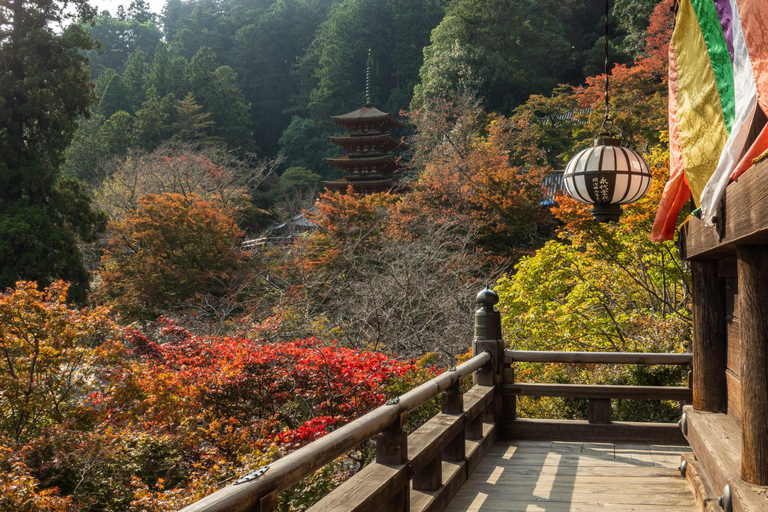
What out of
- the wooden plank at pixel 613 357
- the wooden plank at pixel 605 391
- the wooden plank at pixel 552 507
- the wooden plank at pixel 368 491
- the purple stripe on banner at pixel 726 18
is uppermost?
the purple stripe on banner at pixel 726 18

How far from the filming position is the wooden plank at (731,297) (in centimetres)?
259

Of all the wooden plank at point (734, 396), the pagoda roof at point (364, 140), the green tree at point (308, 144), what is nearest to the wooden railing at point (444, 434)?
the wooden plank at point (734, 396)

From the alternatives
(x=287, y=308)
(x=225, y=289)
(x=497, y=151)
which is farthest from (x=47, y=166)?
(x=497, y=151)

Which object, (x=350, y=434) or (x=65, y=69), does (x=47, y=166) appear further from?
(x=350, y=434)

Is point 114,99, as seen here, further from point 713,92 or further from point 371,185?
point 713,92

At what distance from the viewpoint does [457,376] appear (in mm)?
3471

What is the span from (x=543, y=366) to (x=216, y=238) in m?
11.1

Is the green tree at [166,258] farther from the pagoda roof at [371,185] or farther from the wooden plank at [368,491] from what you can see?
the wooden plank at [368,491]

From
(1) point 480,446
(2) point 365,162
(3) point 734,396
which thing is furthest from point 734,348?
(2) point 365,162

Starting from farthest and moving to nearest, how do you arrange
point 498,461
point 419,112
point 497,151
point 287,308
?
point 419,112, point 497,151, point 287,308, point 498,461

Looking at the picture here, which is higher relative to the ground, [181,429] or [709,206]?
[709,206]

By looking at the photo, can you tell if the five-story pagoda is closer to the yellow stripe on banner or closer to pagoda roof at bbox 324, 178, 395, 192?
pagoda roof at bbox 324, 178, 395, 192

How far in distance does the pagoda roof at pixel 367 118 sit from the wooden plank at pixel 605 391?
22.2 m

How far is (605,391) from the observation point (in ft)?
14.6
